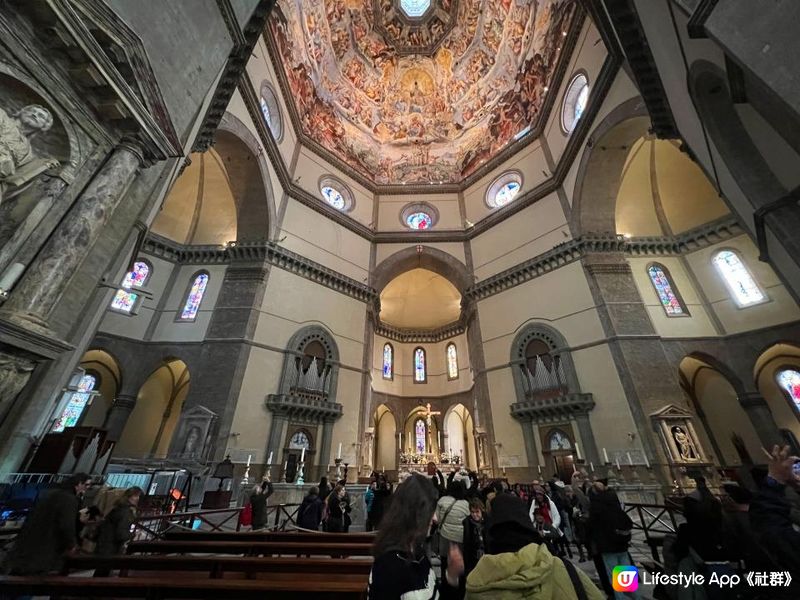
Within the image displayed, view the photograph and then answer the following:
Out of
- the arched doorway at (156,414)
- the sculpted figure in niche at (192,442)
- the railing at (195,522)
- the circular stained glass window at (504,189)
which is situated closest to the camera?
the railing at (195,522)

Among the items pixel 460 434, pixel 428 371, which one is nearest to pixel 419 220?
pixel 428 371

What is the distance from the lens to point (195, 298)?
14555 mm

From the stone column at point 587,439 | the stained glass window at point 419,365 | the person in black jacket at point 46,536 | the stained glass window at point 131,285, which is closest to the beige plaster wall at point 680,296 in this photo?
the stone column at point 587,439

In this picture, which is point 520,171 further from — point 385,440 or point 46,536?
point 46,536

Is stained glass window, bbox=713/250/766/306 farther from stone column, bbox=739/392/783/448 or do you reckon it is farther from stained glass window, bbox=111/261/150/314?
stained glass window, bbox=111/261/150/314

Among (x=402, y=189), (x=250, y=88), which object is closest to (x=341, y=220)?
(x=402, y=189)

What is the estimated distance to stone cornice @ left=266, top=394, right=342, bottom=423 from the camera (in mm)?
12656

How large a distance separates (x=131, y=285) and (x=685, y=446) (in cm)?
2198

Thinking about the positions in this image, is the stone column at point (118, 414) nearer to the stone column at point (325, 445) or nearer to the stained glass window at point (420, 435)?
the stone column at point (325, 445)

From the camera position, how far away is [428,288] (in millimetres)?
25000

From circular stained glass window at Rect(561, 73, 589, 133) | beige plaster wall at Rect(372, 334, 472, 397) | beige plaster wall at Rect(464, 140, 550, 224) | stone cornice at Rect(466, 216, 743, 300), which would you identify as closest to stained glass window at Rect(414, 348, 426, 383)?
beige plaster wall at Rect(372, 334, 472, 397)

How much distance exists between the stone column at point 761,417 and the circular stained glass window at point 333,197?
67.5 feet

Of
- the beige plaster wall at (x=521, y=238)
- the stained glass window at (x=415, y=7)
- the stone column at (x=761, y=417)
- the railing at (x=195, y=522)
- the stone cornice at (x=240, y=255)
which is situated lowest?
the railing at (x=195, y=522)

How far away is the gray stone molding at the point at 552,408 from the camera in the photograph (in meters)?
12.3
